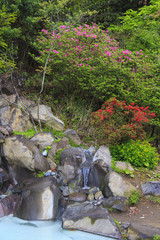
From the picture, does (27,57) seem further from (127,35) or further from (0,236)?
(0,236)

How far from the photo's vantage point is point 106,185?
17.4ft

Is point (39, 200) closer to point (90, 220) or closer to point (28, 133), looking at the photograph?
point (90, 220)

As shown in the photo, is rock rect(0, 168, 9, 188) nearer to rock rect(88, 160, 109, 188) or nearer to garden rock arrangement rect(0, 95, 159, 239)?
garden rock arrangement rect(0, 95, 159, 239)

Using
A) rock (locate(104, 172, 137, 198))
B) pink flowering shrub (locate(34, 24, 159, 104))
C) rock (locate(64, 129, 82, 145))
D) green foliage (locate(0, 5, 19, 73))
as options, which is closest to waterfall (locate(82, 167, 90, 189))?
rock (locate(104, 172, 137, 198))

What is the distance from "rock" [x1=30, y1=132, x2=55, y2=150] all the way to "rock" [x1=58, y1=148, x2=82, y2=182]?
2.12 ft

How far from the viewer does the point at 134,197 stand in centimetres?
508

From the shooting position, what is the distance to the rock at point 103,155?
6.13 m

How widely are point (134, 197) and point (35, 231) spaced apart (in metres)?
2.31

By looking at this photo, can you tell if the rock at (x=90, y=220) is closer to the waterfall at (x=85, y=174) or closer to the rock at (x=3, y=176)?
the waterfall at (x=85, y=174)

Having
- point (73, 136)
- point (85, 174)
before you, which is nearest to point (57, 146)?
point (73, 136)

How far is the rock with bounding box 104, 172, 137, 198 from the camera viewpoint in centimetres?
510

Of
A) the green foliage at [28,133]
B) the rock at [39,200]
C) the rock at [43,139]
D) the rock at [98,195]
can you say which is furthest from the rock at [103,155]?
the green foliage at [28,133]

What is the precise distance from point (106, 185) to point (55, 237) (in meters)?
1.78

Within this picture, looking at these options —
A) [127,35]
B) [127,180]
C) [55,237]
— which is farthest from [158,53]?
[55,237]
